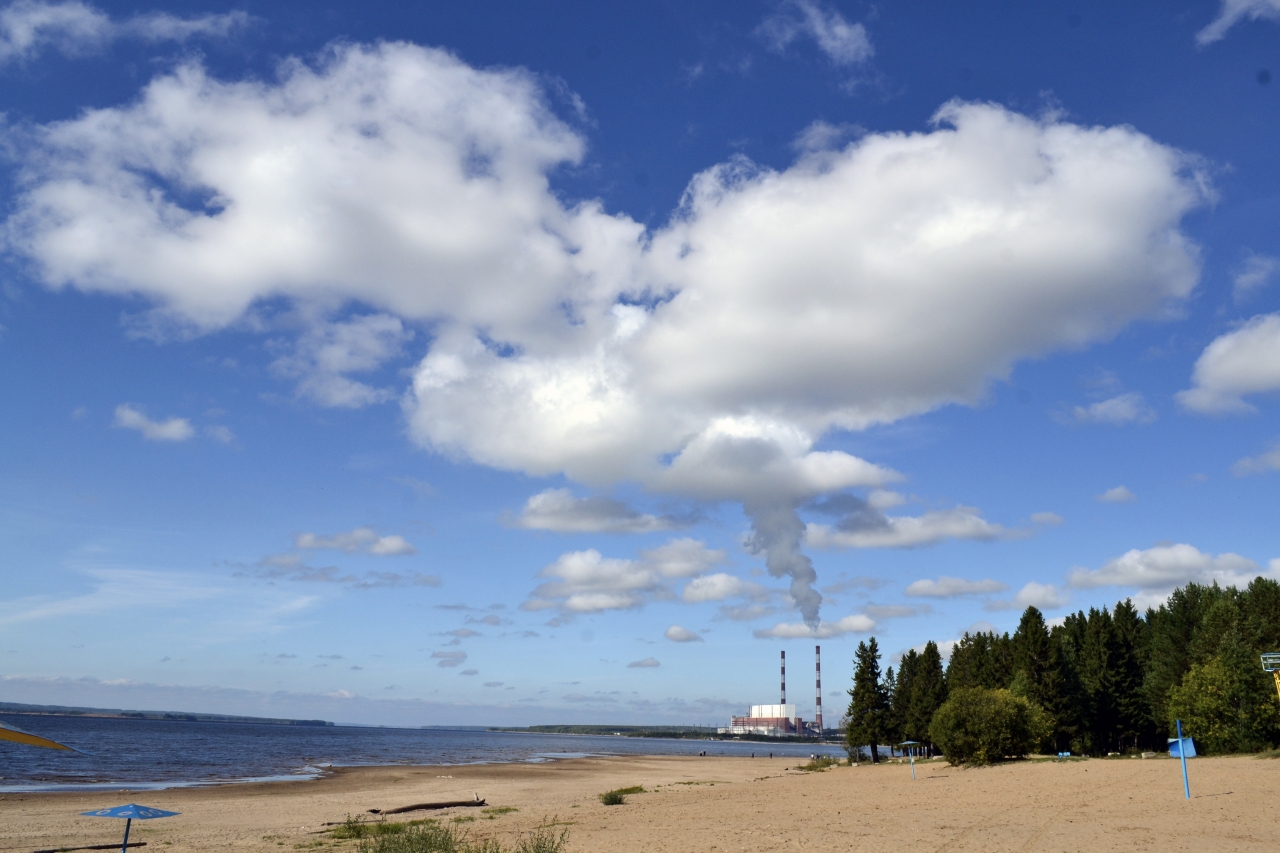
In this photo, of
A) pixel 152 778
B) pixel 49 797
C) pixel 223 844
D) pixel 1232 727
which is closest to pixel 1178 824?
pixel 223 844

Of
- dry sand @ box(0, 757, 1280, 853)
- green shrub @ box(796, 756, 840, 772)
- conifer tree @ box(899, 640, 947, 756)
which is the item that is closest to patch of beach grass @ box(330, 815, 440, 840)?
dry sand @ box(0, 757, 1280, 853)

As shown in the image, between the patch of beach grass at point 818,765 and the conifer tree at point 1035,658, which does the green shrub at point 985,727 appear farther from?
the patch of beach grass at point 818,765

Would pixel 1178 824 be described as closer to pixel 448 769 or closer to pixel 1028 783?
pixel 1028 783

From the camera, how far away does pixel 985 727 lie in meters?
51.7

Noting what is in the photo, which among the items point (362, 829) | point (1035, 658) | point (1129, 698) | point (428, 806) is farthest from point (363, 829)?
point (1129, 698)

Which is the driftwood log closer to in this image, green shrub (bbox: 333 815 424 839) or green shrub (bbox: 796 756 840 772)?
green shrub (bbox: 333 815 424 839)

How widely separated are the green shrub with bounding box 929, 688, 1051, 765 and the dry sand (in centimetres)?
205

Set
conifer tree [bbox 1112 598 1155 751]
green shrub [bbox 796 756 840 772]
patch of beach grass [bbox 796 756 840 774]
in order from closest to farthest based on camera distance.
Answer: conifer tree [bbox 1112 598 1155 751] < patch of beach grass [bbox 796 756 840 774] < green shrub [bbox 796 756 840 772]

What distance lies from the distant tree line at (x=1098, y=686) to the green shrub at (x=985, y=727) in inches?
3.0

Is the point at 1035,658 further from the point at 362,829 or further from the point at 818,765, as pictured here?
the point at 362,829

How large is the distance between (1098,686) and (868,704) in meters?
19.1

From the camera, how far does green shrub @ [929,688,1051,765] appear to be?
51.6 metres

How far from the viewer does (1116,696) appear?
68125mm

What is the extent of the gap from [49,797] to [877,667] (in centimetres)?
6264
